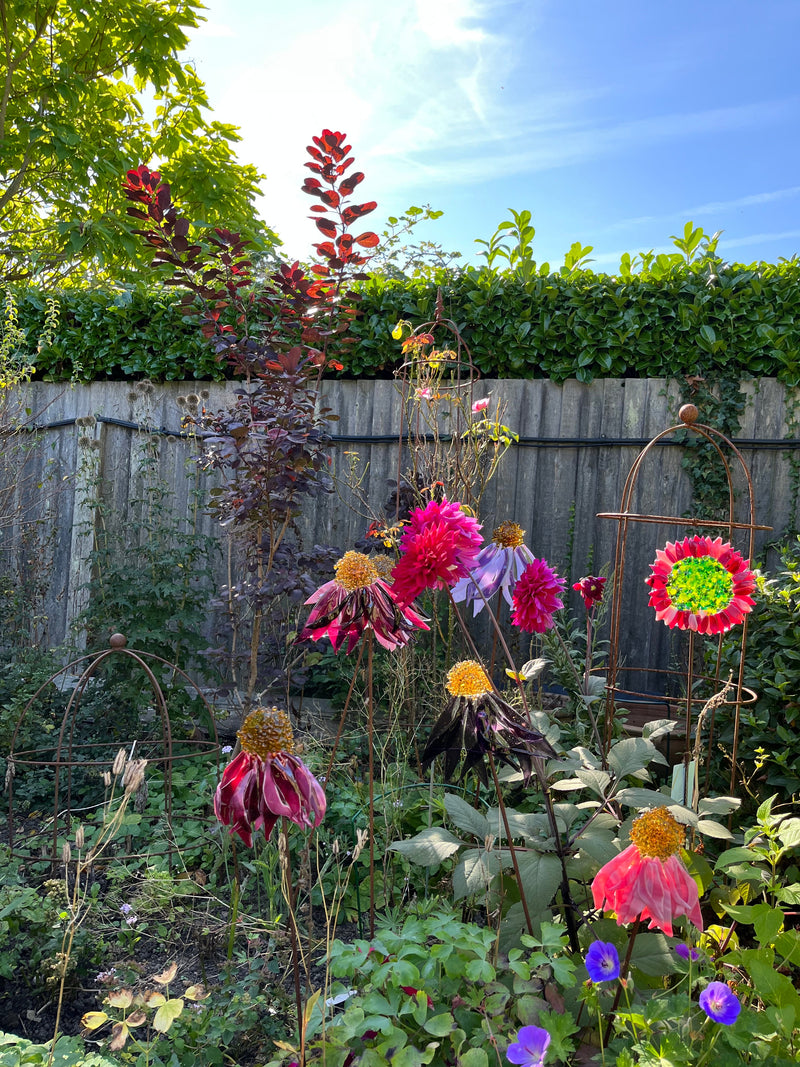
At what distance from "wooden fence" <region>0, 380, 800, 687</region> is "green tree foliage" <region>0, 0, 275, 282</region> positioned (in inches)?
75.3

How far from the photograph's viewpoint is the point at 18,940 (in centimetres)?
184

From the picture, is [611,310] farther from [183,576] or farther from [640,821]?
[640,821]

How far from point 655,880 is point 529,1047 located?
0.27m

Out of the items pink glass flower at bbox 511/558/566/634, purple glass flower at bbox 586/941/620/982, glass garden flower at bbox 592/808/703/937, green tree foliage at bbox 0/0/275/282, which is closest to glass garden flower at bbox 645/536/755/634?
pink glass flower at bbox 511/558/566/634

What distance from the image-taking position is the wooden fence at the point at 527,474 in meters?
3.79

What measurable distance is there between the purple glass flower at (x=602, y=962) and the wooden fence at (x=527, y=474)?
97.8 inches

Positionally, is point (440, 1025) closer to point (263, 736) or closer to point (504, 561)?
point (263, 736)

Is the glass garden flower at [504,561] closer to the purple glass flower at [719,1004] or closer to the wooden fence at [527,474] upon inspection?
the purple glass flower at [719,1004]

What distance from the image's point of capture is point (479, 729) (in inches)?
48.8

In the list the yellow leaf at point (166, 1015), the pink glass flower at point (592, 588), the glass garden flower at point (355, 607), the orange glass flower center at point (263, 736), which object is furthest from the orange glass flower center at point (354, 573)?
the pink glass flower at point (592, 588)

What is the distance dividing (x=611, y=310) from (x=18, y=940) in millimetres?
3572

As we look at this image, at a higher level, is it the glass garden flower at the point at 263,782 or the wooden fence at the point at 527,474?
the wooden fence at the point at 527,474

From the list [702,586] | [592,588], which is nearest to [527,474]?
[592,588]

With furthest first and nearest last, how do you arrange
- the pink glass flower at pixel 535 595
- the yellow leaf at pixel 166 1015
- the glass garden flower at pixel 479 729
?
1. the pink glass flower at pixel 535 595
2. the glass garden flower at pixel 479 729
3. the yellow leaf at pixel 166 1015
